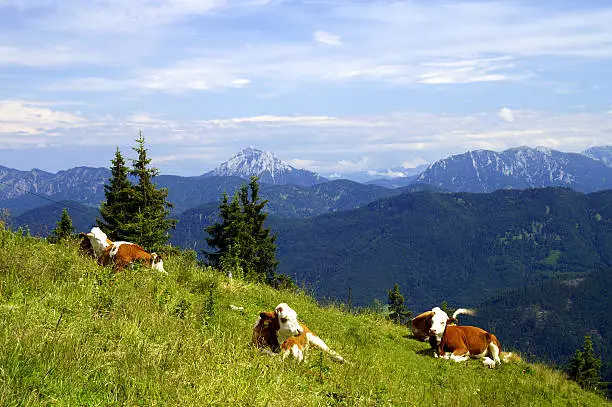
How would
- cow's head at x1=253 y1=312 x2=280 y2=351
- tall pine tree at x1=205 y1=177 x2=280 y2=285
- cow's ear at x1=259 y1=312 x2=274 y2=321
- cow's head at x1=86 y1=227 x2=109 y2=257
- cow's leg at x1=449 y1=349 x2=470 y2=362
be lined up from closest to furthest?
cow's head at x1=253 y1=312 x2=280 y2=351 < cow's ear at x1=259 y1=312 x2=274 y2=321 < cow's head at x1=86 y1=227 x2=109 y2=257 < cow's leg at x1=449 y1=349 x2=470 y2=362 < tall pine tree at x1=205 y1=177 x2=280 y2=285

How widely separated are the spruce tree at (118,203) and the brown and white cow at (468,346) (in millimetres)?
28124

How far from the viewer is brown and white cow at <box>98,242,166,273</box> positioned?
41.5 ft

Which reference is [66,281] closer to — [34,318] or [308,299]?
[34,318]

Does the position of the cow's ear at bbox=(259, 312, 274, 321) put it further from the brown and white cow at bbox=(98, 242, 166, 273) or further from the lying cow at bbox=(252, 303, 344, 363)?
the brown and white cow at bbox=(98, 242, 166, 273)

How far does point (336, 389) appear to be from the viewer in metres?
7.61

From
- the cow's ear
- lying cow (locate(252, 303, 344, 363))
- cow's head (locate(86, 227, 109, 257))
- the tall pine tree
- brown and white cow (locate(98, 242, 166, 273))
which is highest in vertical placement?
cow's head (locate(86, 227, 109, 257))

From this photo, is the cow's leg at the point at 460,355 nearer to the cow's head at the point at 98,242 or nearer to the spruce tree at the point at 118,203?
the cow's head at the point at 98,242

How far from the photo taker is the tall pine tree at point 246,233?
4644cm

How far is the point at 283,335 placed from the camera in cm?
925

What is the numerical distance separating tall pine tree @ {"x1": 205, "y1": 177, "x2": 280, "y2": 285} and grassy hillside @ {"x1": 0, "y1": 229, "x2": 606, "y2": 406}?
106ft

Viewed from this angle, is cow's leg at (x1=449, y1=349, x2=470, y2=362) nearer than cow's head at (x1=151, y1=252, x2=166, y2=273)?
No

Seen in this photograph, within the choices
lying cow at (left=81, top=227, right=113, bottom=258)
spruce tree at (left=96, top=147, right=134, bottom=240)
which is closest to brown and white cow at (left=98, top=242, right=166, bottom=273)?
lying cow at (left=81, top=227, right=113, bottom=258)

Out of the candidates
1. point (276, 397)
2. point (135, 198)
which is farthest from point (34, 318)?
point (135, 198)

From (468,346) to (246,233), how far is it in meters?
33.3
